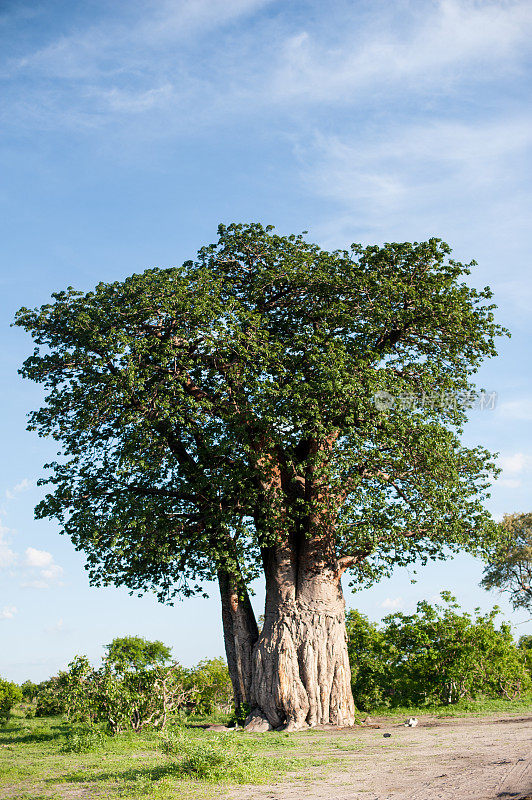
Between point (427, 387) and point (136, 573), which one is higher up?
point (427, 387)

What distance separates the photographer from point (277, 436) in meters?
14.5

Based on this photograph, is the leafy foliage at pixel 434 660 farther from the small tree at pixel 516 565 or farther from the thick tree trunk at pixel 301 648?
the small tree at pixel 516 565

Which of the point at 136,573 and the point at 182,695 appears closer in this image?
the point at 182,695

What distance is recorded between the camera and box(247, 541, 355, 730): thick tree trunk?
14188mm

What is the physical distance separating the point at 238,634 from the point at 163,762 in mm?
7004

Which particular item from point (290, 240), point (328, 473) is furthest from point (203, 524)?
point (290, 240)

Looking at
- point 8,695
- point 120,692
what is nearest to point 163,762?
point 120,692

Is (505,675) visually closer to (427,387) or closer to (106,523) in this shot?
(427,387)

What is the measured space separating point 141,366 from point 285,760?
8.22 metres

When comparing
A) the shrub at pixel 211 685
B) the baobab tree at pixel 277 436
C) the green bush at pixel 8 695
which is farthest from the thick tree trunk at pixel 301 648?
the green bush at pixel 8 695

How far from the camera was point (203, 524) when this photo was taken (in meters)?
15.0

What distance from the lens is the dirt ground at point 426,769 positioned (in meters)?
6.32

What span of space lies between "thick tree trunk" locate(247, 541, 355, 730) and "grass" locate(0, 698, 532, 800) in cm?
142

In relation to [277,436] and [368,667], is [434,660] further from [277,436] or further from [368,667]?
[277,436]
